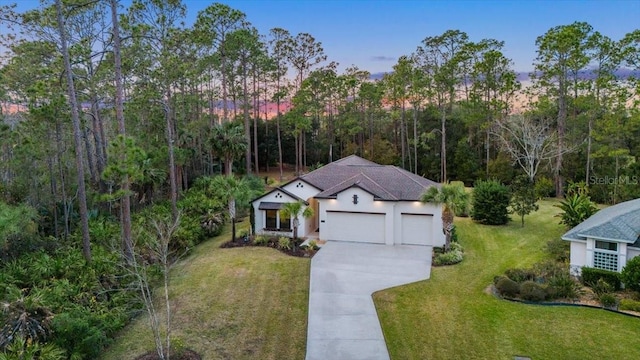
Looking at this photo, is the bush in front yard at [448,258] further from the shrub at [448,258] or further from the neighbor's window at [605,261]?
the neighbor's window at [605,261]

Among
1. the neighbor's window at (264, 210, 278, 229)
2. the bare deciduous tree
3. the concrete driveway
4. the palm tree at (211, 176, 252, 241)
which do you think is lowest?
the concrete driveway

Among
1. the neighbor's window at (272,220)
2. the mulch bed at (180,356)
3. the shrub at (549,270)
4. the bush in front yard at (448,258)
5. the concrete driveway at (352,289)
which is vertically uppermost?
the neighbor's window at (272,220)

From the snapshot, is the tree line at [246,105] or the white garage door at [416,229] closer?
the tree line at [246,105]

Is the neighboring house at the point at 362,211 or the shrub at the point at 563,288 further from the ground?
the neighboring house at the point at 362,211

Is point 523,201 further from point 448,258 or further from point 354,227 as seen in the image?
point 354,227

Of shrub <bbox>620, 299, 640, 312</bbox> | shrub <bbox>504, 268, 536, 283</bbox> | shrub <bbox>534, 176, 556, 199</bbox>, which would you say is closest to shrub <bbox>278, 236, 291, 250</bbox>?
shrub <bbox>504, 268, 536, 283</bbox>

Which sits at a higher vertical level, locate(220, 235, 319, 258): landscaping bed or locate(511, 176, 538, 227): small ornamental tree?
locate(511, 176, 538, 227): small ornamental tree

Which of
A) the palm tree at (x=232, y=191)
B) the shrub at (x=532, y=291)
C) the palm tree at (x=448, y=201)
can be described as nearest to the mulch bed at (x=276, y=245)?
the palm tree at (x=232, y=191)

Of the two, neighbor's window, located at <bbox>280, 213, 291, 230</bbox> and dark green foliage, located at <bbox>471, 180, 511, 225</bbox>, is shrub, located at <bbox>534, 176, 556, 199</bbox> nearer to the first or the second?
dark green foliage, located at <bbox>471, 180, 511, 225</bbox>
